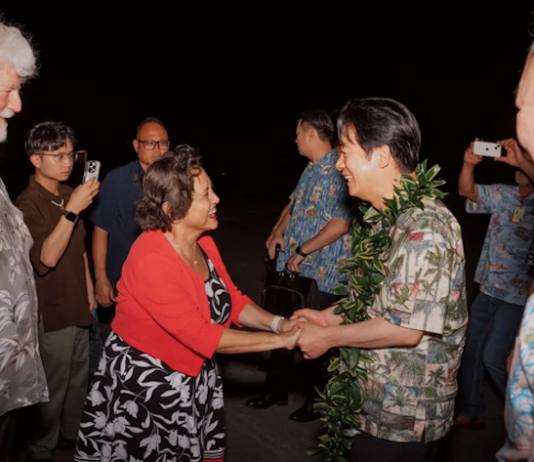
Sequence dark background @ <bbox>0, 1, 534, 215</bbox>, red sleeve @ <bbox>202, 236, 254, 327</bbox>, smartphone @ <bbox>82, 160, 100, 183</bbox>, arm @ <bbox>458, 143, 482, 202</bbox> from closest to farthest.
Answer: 1. red sleeve @ <bbox>202, 236, 254, 327</bbox>
2. smartphone @ <bbox>82, 160, 100, 183</bbox>
3. arm @ <bbox>458, 143, 482, 202</bbox>
4. dark background @ <bbox>0, 1, 534, 215</bbox>

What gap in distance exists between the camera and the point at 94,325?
426 centimetres

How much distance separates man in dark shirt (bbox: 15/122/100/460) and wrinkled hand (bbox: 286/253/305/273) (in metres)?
1.67

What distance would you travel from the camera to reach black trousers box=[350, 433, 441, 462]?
8.04 feet

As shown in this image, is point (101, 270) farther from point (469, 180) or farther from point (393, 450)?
point (469, 180)

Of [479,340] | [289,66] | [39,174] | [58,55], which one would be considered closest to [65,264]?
[39,174]

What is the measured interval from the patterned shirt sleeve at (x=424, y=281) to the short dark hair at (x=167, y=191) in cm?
118

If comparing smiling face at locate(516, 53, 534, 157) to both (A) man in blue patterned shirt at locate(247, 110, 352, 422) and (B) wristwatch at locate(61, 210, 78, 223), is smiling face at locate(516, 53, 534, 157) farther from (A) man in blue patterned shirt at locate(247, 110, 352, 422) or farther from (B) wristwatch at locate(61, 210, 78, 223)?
(B) wristwatch at locate(61, 210, 78, 223)

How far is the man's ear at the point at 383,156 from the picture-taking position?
249cm

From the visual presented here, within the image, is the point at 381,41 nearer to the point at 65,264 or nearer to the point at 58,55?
the point at 58,55

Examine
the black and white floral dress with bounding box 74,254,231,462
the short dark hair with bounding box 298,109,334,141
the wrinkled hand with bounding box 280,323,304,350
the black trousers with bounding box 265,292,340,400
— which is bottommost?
the black trousers with bounding box 265,292,340,400

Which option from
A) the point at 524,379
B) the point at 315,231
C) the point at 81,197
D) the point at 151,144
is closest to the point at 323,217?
the point at 315,231

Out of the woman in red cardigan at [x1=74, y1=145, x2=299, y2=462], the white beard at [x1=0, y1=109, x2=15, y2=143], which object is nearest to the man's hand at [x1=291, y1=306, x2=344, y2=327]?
the woman in red cardigan at [x1=74, y1=145, x2=299, y2=462]

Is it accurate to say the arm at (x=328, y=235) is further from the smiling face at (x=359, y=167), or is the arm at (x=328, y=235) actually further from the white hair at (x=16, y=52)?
the white hair at (x=16, y=52)

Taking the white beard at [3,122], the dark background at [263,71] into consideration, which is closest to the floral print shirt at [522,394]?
the white beard at [3,122]
